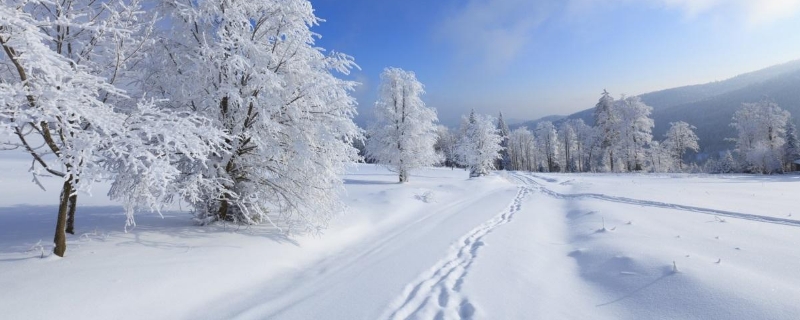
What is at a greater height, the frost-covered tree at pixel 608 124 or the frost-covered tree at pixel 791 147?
the frost-covered tree at pixel 608 124

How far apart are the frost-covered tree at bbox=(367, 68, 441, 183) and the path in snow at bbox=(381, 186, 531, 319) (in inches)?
728

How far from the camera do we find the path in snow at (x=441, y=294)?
14.3ft

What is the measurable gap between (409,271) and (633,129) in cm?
4714

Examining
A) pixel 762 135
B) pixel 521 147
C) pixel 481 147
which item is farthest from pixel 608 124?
pixel 521 147

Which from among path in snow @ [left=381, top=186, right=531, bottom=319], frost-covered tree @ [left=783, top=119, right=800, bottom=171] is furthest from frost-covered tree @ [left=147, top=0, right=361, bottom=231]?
frost-covered tree @ [left=783, top=119, right=800, bottom=171]

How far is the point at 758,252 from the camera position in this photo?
5516mm

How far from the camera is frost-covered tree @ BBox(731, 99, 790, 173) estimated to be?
36.8 m

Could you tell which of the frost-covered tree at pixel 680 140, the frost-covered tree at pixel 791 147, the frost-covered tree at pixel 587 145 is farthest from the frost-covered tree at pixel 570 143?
the frost-covered tree at pixel 791 147

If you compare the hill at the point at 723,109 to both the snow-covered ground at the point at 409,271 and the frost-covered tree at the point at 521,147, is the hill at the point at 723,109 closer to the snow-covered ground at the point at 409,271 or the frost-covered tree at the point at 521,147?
the frost-covered tree at the point at 521,147

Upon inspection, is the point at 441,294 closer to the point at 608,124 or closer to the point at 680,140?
the point at 608,124

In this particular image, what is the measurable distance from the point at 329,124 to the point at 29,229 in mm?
6812

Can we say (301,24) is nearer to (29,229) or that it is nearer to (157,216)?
(157,216)

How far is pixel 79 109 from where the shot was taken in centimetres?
409

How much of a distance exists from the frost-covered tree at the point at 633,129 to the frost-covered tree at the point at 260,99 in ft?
148
